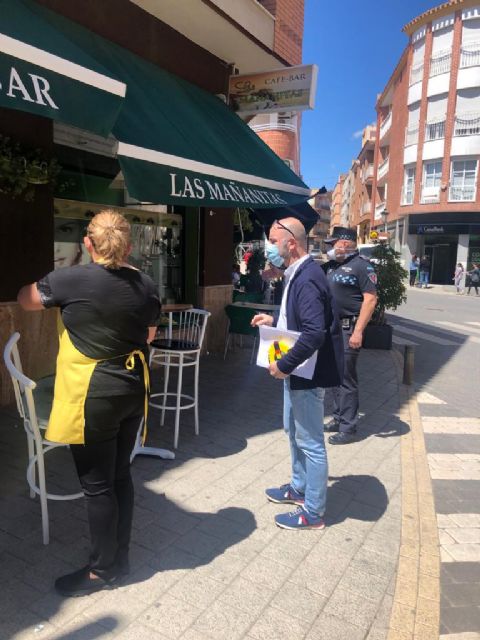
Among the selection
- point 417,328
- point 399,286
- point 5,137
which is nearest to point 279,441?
point 5,137

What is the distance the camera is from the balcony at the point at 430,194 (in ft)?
104

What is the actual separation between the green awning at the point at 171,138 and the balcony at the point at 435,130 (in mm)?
28848

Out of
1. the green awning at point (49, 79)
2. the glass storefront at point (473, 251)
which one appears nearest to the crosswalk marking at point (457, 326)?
the green awning at point (49, 79)

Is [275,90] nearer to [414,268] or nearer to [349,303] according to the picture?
[349,303]

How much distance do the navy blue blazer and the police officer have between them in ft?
5.14

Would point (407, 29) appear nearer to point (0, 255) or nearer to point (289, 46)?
point (289, 46)

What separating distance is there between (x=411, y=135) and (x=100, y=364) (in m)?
36.2

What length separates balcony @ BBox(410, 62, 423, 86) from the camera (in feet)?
108

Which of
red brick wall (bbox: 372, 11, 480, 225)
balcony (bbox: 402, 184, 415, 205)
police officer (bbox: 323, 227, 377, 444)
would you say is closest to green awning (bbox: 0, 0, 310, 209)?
police officer (bbox: 323, 227, 377, 444)

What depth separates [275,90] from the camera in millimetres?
7375

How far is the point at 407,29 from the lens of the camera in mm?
33375

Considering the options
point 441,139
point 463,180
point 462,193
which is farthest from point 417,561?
point 441,139

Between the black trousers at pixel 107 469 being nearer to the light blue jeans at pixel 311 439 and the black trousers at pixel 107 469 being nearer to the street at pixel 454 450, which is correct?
the light blue jeans at pixel 311 439

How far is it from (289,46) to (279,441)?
6.46 m
